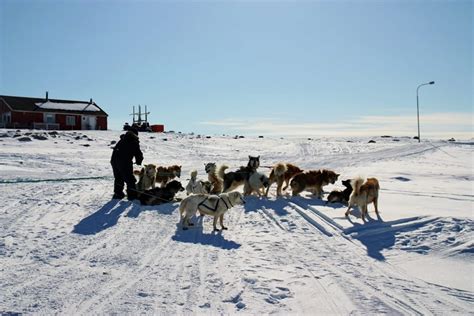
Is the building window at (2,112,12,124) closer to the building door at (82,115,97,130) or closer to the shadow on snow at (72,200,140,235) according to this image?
the building door at (82,115,97,130)

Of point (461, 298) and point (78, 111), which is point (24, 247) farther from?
point (78, 111)

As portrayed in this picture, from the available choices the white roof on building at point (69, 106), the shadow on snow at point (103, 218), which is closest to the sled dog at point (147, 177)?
the shadow on snow at point (103, 218)

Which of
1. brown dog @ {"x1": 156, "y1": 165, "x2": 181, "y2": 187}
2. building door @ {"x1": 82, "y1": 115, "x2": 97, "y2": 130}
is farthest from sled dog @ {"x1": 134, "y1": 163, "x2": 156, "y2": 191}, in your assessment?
building door @ {"x1": 82, "y1": 115, "x2": 97, "y2": 130}

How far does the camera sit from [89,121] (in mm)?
47094

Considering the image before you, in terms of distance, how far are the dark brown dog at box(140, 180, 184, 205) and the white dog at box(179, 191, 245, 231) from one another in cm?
206

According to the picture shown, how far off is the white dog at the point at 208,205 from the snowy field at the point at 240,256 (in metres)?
0.31

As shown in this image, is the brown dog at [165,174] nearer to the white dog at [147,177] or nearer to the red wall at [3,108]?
the white dog at [147,177]

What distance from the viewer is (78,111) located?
46.3m

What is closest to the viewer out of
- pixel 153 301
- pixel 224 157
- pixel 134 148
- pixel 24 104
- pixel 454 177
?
pixel 153 301

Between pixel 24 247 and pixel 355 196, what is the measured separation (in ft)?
18.9

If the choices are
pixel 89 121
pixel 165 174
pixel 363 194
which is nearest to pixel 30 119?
pixel 89 121

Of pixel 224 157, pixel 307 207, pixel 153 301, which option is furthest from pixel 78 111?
pixel 153 301

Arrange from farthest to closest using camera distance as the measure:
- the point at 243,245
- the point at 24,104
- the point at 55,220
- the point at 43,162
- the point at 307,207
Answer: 1. the point at 24,104
2. the point at 43,162
3. the point at 307,207
4. the point at 55,220
5. the point at 243,245

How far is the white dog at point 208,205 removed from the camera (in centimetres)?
705
